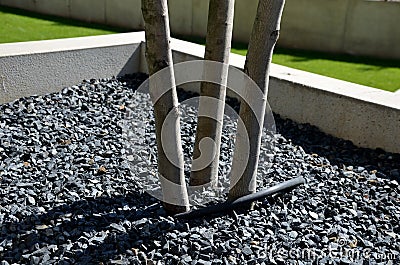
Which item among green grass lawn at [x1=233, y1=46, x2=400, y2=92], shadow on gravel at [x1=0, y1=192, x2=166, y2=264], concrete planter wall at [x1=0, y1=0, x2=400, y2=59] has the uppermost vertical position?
concrete planter wall at [x1=0, y1=0, x2=400, y2=59]

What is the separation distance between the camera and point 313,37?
7.59 meters

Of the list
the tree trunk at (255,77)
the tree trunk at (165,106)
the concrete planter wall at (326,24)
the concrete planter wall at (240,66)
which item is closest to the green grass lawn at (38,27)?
the concrete planter wall at (326,24)

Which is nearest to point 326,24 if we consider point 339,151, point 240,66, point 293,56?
point 293,56

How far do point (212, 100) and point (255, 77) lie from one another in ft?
1.21

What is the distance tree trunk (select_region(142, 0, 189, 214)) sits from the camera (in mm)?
2785

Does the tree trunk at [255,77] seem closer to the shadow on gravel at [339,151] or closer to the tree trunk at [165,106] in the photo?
the tree trunk at [165,106]

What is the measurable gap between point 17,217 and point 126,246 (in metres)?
0.67

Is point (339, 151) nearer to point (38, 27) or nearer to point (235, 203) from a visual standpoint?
point (235, 203)

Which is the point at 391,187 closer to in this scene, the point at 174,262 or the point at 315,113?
the point at 315,113

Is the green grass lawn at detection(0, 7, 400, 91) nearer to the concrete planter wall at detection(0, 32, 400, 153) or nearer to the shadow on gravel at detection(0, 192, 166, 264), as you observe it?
the concrete planter wall at detection(0, 32, 400, 153)

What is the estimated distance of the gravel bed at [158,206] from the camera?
111 inches

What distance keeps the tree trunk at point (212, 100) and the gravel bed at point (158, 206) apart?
198 millimetres

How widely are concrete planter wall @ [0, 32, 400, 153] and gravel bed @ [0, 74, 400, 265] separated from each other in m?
0.14

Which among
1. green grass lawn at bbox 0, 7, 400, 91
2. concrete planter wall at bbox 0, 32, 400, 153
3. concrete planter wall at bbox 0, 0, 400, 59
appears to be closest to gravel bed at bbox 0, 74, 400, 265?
concrete planter wall at bbox 0, 32, 400, 153
